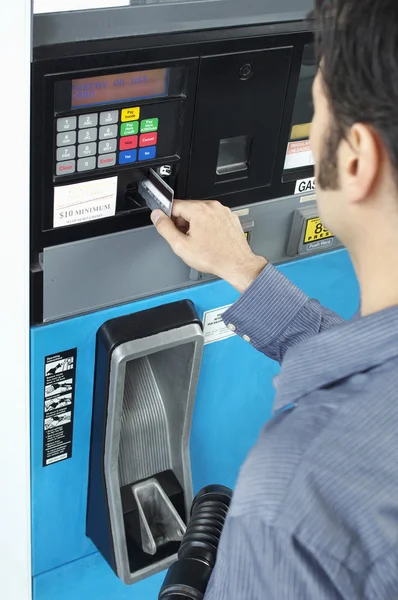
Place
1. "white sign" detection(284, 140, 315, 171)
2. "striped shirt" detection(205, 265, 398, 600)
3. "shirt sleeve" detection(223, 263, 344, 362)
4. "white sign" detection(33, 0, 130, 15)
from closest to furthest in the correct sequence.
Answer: "striped shirt" detection(205, 265, 398, 600)
"white sign" detection(33, 0, 130, 15)
"shirt sleeve" detection(223, 263, 344, 362)
"white sign" detection(284, 140, 315, 171)

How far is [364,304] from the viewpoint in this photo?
3.61ft

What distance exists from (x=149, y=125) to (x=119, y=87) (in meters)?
0.10

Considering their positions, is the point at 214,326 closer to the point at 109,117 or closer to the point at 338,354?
the point at 109,117

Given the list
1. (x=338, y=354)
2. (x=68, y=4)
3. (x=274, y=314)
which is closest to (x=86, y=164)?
(x=68, y=4)

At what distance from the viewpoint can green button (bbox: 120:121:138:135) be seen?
4.46ft

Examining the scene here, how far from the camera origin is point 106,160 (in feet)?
4.50

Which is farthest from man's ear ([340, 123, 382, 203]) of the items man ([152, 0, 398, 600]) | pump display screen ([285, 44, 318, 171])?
pump display screen ([285, 44, 318, 171])

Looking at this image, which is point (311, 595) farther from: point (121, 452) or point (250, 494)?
point (121, 452)

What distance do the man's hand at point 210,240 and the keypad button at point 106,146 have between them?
155 millimetres

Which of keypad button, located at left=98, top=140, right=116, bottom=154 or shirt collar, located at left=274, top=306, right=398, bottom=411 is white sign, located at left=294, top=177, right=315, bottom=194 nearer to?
keypad button, located at left=98, top=140, right=116, bottom=154

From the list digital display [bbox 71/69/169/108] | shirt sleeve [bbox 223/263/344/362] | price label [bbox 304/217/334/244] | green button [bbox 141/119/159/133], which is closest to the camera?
digital display [bbox 71/69/169/108]

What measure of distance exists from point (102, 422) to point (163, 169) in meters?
0.54

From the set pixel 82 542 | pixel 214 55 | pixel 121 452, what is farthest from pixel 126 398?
pixel 214 55

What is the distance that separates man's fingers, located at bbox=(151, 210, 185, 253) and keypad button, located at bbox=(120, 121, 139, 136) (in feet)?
0.51
